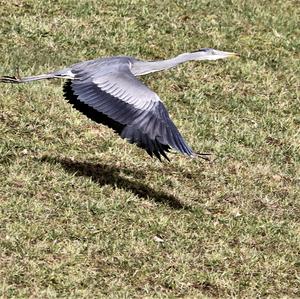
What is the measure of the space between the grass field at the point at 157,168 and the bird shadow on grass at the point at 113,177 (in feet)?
A: 0.07

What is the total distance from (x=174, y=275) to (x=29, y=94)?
13.6 ft

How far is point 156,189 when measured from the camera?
30.6 feet

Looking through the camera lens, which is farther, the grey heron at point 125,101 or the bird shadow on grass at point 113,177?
the bird shadow on grass at point 113,177

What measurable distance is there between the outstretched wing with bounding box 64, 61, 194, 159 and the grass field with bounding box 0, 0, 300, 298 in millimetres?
725

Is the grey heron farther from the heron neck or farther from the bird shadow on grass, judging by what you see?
the bird shadow on grass

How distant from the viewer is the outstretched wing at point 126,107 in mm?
Result: 8172

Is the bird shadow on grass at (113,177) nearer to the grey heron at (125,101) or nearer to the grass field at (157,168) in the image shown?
the grass field at (157,168)

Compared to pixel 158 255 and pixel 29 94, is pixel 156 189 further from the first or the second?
pixel 29 94

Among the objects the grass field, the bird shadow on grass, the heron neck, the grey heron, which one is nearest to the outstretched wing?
the grey heron

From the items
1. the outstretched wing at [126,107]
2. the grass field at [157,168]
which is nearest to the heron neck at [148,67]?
the outstretched wing at [126,107]

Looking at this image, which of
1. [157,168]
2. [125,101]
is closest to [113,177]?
[157,168]

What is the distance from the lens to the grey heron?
818cm

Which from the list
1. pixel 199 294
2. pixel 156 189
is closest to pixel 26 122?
pixel 156 189

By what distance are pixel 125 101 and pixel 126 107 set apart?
0.25 ft
